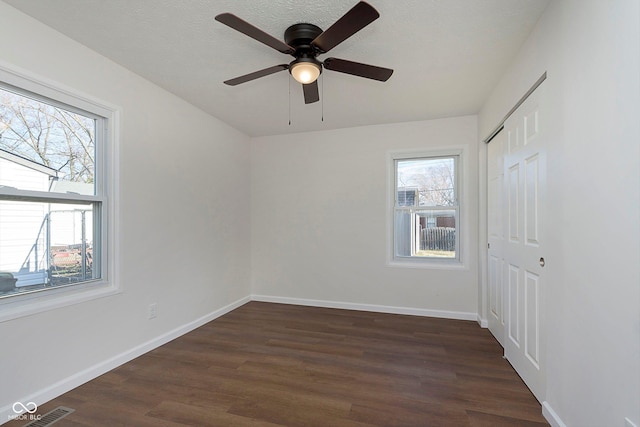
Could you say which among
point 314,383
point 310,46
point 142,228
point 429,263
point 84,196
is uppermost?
point 310,46

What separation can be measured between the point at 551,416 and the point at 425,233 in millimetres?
2372

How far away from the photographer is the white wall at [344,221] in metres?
3.67

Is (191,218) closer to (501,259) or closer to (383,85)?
(383,85)

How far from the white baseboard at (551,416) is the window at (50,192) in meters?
3.27

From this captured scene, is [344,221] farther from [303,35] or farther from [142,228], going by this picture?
[303,35]

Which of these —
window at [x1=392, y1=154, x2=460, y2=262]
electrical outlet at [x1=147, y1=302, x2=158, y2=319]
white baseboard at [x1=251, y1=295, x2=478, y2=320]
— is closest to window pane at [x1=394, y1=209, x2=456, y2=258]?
window at [x1=392, y1=154, x2=460, y2=262]

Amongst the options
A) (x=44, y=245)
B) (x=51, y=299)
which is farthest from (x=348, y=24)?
(x=51, y=299)

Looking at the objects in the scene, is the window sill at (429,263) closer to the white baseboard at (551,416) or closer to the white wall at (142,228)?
the white baseboard at (551,416)

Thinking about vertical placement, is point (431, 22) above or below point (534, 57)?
above

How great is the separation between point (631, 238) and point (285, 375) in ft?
7.31

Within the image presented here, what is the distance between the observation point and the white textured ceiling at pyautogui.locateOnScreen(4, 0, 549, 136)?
1.81 meters

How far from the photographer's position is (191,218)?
331cm

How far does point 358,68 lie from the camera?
6.54 feet

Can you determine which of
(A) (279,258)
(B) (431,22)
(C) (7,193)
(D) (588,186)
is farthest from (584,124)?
(A) (279,258)
